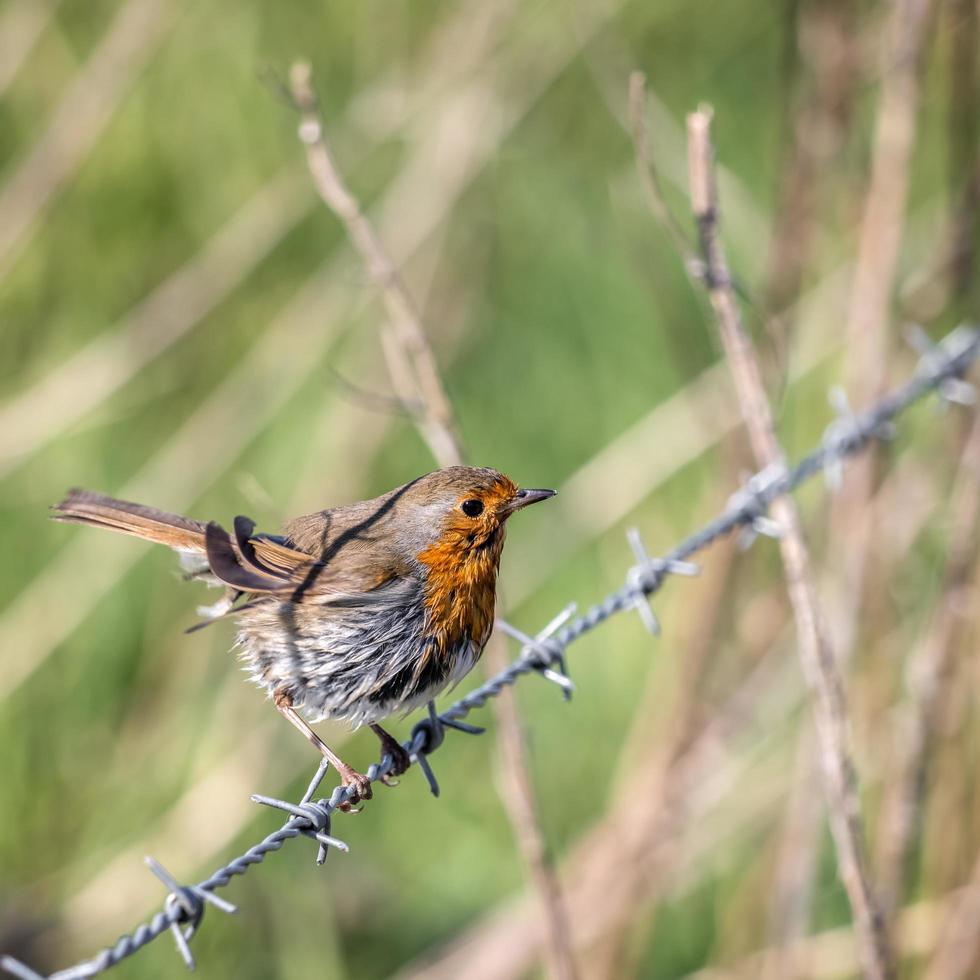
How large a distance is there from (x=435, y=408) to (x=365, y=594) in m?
0.45

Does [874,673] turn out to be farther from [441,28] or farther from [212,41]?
[212,41]

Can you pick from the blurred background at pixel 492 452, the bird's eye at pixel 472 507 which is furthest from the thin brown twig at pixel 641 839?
the bird's eye at pixel 472 507

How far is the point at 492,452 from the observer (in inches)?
155

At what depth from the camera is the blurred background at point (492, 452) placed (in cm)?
306

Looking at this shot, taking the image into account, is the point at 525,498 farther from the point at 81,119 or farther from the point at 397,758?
the point at 81,119

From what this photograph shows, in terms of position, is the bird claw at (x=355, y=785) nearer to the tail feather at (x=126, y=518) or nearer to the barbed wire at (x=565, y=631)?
the barbed wire at (x=565, y=631)

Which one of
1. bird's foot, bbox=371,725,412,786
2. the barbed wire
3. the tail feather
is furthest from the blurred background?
the tail feather

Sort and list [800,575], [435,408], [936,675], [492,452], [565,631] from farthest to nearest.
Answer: [492,452] < [936,675] < [435,408] < [800,575] < [565,631]

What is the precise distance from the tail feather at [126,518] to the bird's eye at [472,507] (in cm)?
44

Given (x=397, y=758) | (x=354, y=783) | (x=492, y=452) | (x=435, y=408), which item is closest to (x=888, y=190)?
(x=435, y=408)

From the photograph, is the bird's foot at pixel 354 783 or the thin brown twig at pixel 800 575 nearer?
the bird's foot at pixel 354 783

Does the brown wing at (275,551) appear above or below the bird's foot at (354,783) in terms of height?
above

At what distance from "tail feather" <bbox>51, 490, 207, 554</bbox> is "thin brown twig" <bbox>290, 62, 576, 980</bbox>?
21.3 inches

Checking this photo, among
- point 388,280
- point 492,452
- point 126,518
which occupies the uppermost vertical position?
point 492,452
